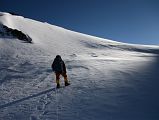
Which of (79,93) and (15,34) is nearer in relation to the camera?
(79,93)

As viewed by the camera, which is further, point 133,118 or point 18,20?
point 18,20

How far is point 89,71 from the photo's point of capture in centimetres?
2012

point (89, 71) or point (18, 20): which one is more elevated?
point (18, 20)

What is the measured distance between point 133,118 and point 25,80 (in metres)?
9.24

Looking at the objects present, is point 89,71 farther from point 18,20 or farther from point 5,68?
point 18,20

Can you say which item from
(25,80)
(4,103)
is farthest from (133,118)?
(25,80)

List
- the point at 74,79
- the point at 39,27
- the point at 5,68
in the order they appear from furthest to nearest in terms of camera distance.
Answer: the point at 39,27 < the point at 5,68 < the point at 74,79

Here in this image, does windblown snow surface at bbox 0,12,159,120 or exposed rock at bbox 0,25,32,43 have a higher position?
exposed rock at bbox 0,25,32,43

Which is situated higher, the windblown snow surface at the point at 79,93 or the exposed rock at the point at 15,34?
the exposed rock at the point at 15,34

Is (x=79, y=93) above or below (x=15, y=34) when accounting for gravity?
below

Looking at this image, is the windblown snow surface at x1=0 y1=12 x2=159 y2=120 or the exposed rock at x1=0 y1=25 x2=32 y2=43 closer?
the windblown snow surface at x1=0 y1=12 x2=159 y2=120

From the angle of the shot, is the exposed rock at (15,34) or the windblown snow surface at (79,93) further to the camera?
the exposed rock at (15,34)

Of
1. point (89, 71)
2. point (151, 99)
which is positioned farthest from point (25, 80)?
point (151, 99)

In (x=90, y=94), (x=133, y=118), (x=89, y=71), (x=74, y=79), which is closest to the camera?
(x=133, y=118)
